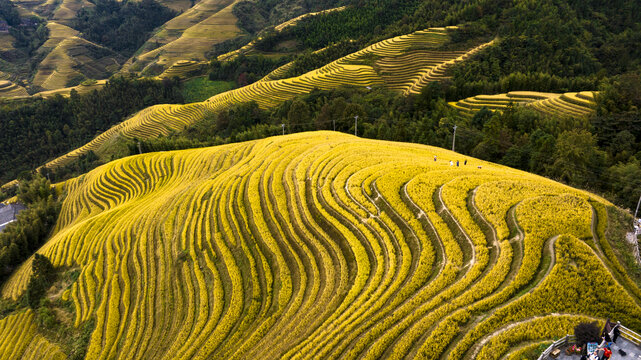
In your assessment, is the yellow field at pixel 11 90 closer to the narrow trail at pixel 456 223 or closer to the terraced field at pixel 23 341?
the terraced field at pixel 23 341

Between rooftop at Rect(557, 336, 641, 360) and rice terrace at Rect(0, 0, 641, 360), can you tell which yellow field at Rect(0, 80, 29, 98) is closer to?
rice terrace at Rect(0, 0, 641, 360)

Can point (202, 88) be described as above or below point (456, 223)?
above

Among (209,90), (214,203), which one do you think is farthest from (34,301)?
(209,90)

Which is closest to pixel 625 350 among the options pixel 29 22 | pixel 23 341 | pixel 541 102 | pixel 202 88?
pixel 23 341

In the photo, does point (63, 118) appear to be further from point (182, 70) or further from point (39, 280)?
point (39, 280)

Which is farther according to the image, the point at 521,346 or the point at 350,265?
the point at 350,265

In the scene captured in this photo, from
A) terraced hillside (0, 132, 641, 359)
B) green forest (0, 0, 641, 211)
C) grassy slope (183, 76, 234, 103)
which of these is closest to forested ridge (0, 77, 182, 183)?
green forest (0, 0, 641, 211)

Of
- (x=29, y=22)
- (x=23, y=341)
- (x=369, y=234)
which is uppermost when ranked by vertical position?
(x=29, y=22)
